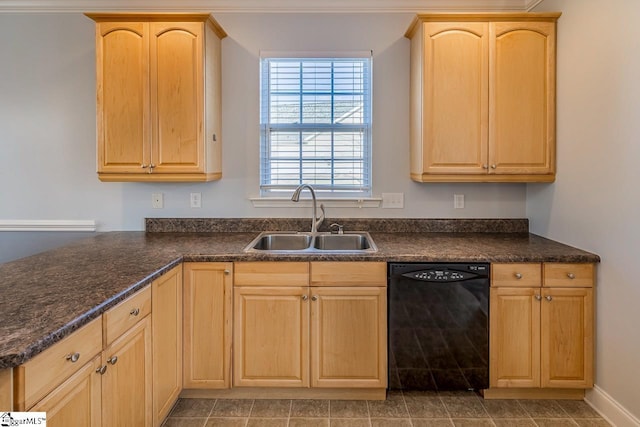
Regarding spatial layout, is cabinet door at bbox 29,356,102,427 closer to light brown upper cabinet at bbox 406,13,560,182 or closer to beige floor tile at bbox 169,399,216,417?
beige floor tile at bbox 169,399,216,417

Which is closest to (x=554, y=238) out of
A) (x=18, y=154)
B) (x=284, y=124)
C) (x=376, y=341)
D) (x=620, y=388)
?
(x=620, y=388)

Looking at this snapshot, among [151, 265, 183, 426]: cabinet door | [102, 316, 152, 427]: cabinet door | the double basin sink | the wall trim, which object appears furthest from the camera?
the wall trim

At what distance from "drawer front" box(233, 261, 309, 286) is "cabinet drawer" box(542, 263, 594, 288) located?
1310 millimetres

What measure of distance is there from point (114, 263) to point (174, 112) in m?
1.06

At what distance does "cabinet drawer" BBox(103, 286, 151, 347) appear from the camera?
1540 millimetres

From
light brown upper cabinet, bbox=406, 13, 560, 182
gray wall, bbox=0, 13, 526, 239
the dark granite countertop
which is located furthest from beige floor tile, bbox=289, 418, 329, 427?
light brown upper cabinet, bbox=406, 13, 560, 182

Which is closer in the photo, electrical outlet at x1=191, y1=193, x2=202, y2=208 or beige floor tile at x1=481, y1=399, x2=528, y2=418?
beige floor tile at x1=481, y1=399, x2=528, y2=418

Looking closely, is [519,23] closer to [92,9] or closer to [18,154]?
[92,9]

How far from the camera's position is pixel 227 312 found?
2.33 m

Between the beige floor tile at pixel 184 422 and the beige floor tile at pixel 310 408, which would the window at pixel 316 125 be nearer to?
the beige floor tile at pixel 310 408

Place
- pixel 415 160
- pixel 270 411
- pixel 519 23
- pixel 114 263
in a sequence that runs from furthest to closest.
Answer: pixel 415 160 < pixel 519 23 < pixel 270 411 < pixel 114 263

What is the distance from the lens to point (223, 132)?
3.03 meters

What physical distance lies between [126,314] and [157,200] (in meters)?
1.52

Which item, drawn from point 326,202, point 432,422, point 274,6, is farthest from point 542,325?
point 274,6
